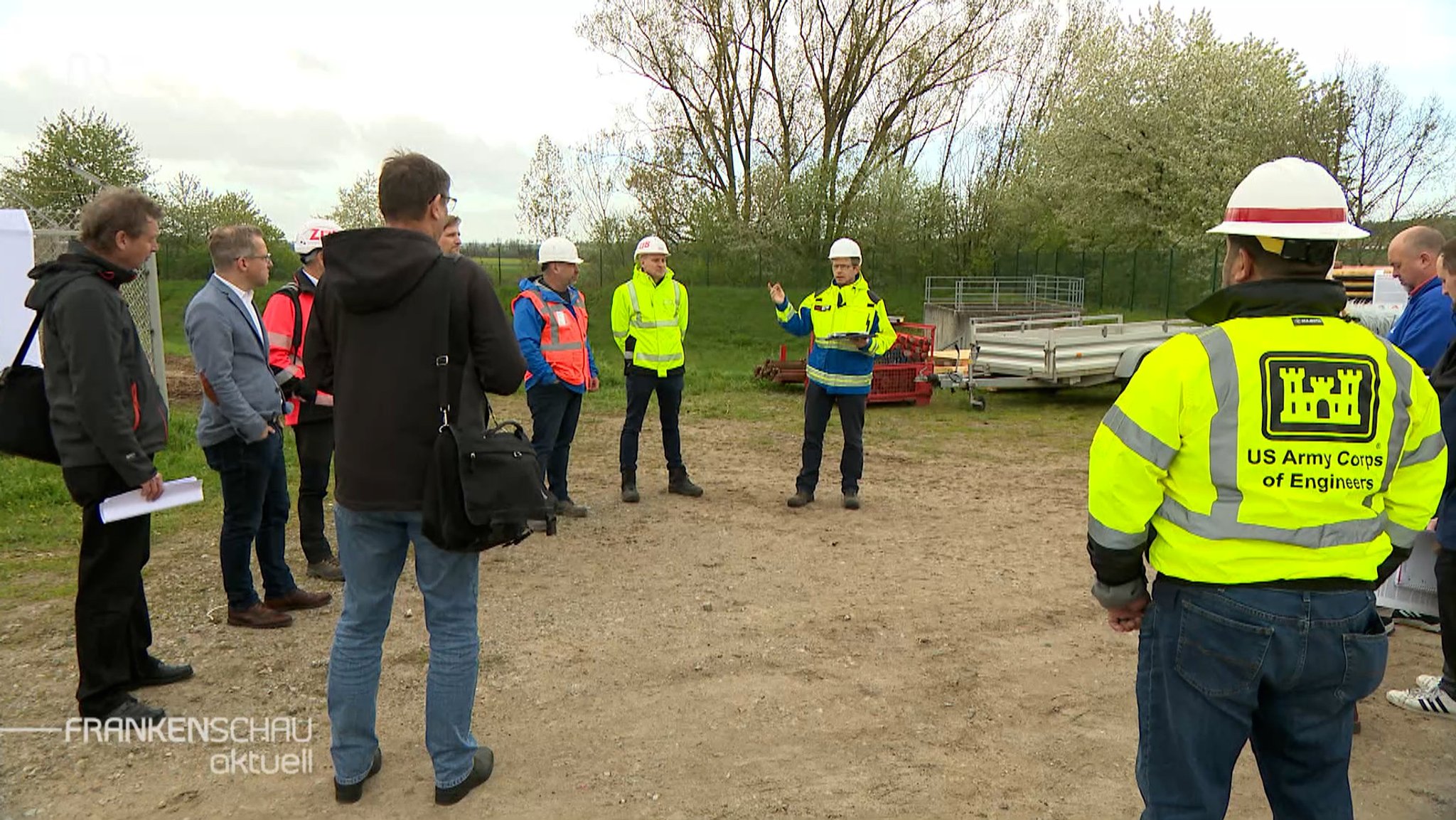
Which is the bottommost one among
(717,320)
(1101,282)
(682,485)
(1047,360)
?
(682,485)

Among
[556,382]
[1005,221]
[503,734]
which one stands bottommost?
[503,734]

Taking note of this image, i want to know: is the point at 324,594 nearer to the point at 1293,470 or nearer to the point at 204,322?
the point at 204,322

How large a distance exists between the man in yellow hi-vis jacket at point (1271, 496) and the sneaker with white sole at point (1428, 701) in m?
2.32

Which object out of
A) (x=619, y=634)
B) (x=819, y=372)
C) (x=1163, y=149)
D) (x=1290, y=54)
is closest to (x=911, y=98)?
(x=1163, y=149)

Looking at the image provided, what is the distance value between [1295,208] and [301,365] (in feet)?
15.2

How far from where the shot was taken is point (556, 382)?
6969 mm

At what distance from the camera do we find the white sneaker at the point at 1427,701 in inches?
161

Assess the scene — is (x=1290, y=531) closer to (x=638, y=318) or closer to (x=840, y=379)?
(x=840, y=379)

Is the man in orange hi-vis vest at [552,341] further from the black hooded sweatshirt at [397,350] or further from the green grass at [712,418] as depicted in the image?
the black hooded sweatshirt at [397,350]

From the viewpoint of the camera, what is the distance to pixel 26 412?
3758 mm

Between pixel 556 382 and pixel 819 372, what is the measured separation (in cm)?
202

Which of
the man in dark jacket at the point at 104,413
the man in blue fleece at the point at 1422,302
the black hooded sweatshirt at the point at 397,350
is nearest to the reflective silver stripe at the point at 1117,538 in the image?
the black hooded sweatshirt at the point at 397,350

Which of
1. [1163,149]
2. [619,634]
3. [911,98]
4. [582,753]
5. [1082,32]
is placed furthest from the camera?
[1082,32]

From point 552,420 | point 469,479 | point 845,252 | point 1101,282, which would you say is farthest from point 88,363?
point 1101,282
